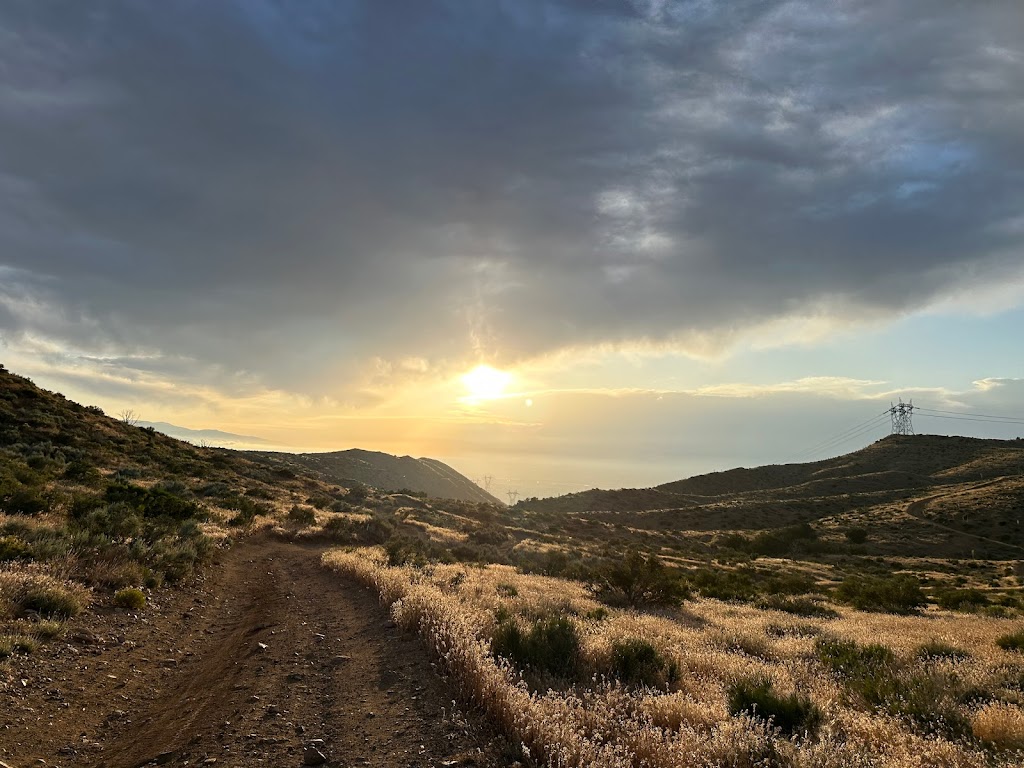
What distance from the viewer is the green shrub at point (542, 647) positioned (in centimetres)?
868

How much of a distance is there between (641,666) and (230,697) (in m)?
6.20

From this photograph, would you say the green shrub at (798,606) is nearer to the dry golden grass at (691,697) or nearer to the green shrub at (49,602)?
the dry golden grass at (691,697)

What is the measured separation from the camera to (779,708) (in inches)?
269

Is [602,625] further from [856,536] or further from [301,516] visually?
[856,536]

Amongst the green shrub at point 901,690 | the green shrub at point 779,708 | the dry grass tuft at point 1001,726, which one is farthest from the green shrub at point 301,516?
the dry grass tuft at point 1001,726

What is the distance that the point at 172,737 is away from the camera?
21.2ft

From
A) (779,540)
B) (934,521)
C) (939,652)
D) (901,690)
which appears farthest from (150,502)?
(934,521)

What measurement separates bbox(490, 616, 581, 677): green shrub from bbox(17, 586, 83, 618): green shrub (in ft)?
25.6

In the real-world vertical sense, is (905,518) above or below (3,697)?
below

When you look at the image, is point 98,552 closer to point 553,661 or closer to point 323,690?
point 323,690

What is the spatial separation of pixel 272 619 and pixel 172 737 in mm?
6614

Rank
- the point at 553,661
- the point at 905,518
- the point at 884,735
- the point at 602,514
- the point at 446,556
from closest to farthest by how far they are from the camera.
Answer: the point at 884,735 → the point at 553,661 → the point at 446,556 → the point at 905,518 → the point at 602,514

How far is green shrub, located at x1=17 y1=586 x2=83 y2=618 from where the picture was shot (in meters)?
9.51

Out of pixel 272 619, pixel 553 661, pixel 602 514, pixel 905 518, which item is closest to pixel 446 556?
pixel 272 619
